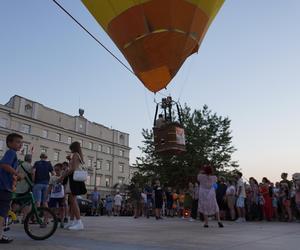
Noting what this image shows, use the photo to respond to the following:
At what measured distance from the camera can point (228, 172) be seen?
125ft

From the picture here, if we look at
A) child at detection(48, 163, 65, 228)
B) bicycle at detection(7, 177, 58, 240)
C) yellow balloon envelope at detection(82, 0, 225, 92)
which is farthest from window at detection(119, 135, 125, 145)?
bicycle at detection(7, 177, 58, 240)

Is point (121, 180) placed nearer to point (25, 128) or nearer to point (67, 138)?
point (67, 138)

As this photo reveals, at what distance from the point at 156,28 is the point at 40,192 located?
5661 millimetres

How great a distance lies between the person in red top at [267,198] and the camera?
1493 cm

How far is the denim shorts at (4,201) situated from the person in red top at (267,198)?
11.5m

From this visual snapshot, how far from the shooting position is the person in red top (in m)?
14.9

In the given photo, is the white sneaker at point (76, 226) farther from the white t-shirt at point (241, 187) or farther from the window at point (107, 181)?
the window at point (107, 181)

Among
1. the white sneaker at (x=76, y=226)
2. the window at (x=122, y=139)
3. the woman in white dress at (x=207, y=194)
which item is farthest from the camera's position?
the window at (x=122, y=139)

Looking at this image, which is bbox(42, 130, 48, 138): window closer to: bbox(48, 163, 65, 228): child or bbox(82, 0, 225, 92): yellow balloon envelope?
bbox(82, 0, 225, 92): yellow balloon envelope

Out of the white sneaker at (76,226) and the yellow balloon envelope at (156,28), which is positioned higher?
the yellow balloon envelope at (156,28)

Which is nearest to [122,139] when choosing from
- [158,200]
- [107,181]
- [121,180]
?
[121,180]

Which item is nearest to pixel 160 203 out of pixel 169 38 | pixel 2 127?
pixel 169 38

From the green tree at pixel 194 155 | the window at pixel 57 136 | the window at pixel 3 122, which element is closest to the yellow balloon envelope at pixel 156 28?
the green tree at pixel 194 155

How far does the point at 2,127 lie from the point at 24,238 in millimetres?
56990
